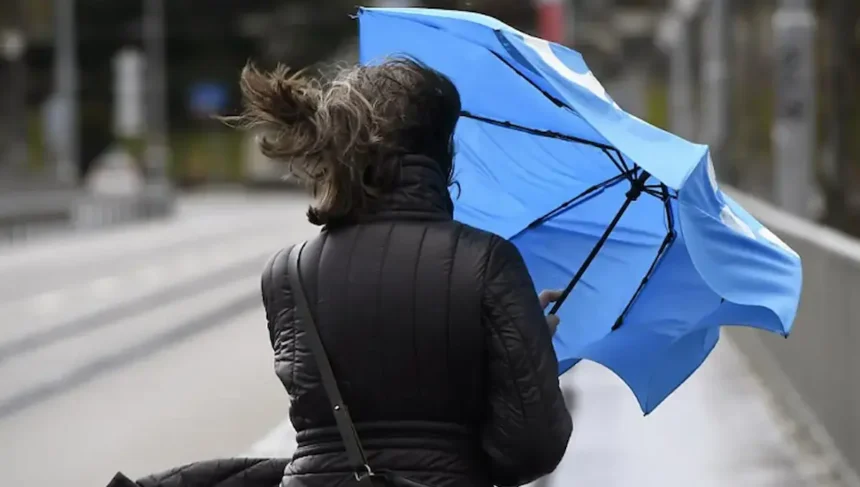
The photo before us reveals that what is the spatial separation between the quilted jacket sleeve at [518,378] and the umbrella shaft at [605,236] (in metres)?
0.91

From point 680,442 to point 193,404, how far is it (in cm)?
345

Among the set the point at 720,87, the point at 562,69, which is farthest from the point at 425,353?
the point at 720,87

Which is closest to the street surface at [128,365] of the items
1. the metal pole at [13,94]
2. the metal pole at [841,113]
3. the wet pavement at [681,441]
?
the wet pavement at [681,441]

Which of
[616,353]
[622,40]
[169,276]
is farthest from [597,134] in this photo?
[622,40]

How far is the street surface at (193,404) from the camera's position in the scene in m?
8.84

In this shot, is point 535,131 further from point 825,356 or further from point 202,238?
point 202,238

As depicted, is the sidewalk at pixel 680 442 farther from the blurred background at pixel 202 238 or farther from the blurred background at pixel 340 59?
the blurred background at pixel 340 59

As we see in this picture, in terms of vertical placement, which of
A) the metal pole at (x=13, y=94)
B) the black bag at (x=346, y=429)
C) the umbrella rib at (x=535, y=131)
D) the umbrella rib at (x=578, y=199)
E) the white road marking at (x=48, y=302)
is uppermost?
the umbrella rib at (x=535, y=131)

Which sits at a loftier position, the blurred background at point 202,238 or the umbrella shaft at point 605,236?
the umbrella shaft at point 605,236

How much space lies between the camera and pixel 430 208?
3021 millimetres

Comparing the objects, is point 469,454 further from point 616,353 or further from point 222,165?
point 222,165

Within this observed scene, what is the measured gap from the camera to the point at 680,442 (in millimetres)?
9531

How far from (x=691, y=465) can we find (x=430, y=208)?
597 centimetres

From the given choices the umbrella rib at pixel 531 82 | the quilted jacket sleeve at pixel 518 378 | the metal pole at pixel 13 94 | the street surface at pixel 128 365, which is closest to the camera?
the quilted jacket sleeve at pixel 518 378
